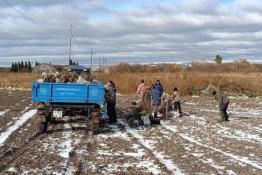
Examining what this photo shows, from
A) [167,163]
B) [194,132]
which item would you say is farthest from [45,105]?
[167,163]

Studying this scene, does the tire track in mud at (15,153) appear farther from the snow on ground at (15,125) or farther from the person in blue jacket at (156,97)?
the person in blue jacket at (156,97)

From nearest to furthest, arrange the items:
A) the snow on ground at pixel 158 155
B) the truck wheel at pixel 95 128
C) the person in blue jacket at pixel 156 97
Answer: the snow on ground at pixel 158 155 → the truck wheel at pixel 95 128 → the person in blue jacket at pixel 156 97

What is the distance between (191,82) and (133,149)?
117 ft

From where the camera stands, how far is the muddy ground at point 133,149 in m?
10.9

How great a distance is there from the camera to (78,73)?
20984 mm

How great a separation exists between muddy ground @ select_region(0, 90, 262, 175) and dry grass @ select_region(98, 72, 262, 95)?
1070 inches

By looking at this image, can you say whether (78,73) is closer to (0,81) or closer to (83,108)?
(83,108)

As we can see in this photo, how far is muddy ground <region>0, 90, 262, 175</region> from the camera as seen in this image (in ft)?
35.7

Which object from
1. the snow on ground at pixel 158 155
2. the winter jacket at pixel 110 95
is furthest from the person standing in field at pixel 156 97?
the snow on ground at pixel 158 155

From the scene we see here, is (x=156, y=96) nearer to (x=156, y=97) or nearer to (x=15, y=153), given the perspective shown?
(x=156, y=97)

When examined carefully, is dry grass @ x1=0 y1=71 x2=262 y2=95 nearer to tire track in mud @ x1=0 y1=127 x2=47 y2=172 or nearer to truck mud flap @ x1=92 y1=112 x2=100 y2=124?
truck mud flap @ x1=92 y1=112 x2=100 y2=124

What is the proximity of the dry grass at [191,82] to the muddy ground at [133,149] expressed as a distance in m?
→ 27.2

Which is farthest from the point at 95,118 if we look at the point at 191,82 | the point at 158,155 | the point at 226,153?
the point at 191,82

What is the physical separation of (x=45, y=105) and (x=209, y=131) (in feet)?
18.5
